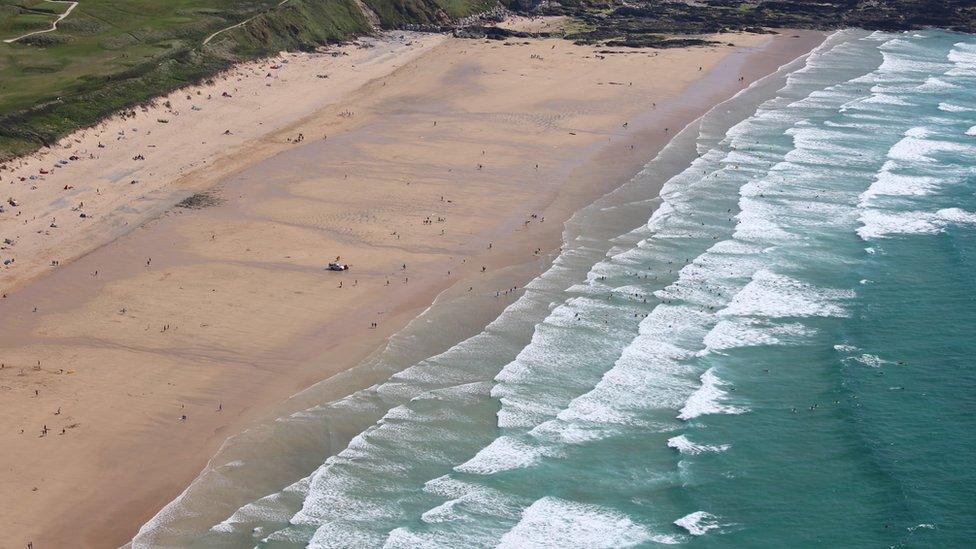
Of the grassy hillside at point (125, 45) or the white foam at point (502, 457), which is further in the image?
the grassy hillside at point (125, 45)

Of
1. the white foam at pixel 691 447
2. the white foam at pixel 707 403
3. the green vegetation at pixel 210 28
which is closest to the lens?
the white foam at pixel 691 447

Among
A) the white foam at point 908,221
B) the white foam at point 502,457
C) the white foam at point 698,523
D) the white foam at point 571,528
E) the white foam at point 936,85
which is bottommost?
the white foam at point 698,523

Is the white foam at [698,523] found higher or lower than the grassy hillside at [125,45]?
lower

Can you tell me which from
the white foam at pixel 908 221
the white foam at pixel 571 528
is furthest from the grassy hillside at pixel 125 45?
the white foam at pixel 908 221

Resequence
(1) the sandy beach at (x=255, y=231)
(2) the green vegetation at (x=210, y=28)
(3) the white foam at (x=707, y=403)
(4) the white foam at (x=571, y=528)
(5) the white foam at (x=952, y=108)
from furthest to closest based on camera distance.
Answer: (5) the white foam at (x=952, y=108)
(2) the green vegetation at (x=210, y=28)
(3) the white foam at (x=707, y=403)
(1) the sandy beach at (x=255, y=231)
(4) the white foam at (x=571, y=528)

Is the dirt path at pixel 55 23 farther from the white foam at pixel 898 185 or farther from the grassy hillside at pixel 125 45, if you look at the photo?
the white foam at pixel 898 185

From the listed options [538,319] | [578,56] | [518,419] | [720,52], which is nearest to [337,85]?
[578,56]

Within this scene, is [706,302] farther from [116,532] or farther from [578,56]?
[578,56]
